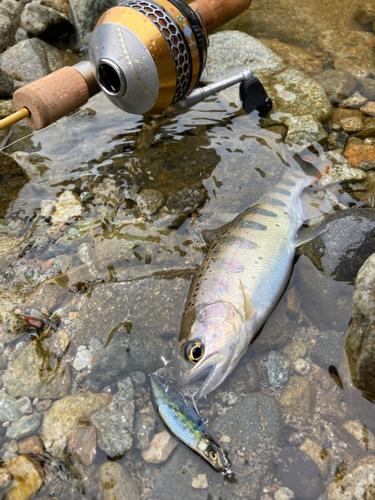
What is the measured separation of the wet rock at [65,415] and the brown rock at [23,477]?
15 centimetres

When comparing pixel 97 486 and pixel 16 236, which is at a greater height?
pixel 16 236

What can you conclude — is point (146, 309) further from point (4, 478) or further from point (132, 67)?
point (132, 67)

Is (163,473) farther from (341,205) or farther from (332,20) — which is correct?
(332,20)

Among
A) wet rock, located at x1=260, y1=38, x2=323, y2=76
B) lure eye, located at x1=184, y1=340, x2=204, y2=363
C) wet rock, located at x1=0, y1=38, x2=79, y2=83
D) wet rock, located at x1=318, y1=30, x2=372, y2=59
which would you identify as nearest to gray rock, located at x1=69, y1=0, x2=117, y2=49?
wet rock, located at x1=0, y1=38, x2=79, y2=83

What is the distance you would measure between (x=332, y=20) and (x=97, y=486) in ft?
23.3

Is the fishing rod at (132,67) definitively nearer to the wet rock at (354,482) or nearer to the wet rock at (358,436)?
the wet rock at (358,436)

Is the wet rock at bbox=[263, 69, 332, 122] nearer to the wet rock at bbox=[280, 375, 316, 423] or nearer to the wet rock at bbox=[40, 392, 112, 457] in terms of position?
the wet rock at bbox=[280, 375, 316, 423]

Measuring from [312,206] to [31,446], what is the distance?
3.32 metres

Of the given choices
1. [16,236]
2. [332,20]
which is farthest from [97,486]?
[332,20]

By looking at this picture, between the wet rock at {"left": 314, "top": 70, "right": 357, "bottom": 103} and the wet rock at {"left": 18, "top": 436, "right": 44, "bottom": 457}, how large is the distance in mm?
4960

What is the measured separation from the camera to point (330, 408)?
291 centimetres

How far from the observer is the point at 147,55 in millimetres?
2865

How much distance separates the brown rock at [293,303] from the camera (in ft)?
11.1

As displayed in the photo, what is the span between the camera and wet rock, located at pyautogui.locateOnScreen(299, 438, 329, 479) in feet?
8.65
